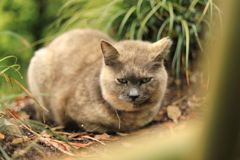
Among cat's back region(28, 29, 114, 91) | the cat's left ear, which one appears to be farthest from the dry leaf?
cat's back region(28, 29, 114, 91)

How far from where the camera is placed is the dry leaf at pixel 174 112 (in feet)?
11.0

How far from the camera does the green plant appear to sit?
3.56m

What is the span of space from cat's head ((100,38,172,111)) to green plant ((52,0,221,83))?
0.65 metres

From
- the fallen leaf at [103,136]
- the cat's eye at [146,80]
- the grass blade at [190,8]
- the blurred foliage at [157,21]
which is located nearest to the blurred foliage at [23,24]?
the blurred foliage at [157,21]

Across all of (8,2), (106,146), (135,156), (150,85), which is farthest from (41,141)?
(8,2)

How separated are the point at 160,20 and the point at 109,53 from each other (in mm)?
1404

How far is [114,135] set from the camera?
3078 mm

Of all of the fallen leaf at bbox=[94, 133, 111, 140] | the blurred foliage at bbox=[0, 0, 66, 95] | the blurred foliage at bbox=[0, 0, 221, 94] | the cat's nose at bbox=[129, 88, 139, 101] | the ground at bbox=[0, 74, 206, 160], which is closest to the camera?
the ground at bbox=[0, 74, 206, 160]

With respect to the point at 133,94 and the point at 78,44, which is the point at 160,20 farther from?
the point at 133,94

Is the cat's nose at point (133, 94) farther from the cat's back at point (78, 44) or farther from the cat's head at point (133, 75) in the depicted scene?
the cat's back at point (78, 44)

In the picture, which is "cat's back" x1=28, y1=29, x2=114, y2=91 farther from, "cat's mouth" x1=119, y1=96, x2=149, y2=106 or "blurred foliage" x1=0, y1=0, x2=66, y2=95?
"blurred foliage" x1=0, y1=0, x2=66, y2=95

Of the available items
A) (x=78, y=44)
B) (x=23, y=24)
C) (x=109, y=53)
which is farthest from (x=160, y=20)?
(x=23, y=24)

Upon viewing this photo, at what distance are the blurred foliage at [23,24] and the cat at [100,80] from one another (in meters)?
2.11

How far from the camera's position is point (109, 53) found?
2.76 m
